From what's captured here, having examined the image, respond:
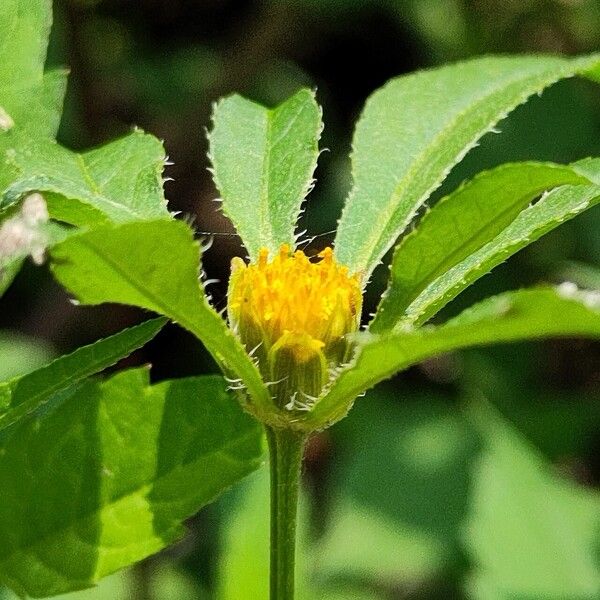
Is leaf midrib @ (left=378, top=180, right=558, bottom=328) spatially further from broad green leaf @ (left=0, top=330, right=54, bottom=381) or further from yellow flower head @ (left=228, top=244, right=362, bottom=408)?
broad green leaf @ (left=0, top=330, right=54, bottom=381)

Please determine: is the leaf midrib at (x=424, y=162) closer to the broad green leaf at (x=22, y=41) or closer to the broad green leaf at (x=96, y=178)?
the broad green leaf at (x=96, y=178)

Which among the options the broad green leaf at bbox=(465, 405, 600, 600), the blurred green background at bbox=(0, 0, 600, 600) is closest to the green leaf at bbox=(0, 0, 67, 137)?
the blurred green background at bbox=(0, 0, 600, 600)

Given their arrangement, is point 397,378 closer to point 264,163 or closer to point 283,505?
point 264,163

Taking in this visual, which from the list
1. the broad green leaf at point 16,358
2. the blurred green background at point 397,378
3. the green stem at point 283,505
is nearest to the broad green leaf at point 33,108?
the green stem at point 283,505

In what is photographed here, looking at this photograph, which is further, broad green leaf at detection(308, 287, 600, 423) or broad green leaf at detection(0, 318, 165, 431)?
broad green leaf at detection(0, 318, 165, 431)

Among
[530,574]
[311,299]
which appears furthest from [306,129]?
[530,574]
